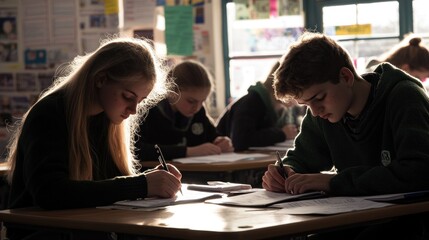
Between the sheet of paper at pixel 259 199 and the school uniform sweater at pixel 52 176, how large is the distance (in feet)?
0.87

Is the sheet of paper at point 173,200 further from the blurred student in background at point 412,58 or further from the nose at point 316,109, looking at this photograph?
the blurred student in background at point 412,58

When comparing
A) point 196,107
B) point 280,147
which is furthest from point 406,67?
point 196,107

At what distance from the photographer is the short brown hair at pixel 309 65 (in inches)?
103

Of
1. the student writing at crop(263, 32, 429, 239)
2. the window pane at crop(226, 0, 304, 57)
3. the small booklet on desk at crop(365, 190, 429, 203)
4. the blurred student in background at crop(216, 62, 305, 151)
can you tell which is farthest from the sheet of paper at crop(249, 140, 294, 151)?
the small booklet on desk at crop(365, 190, 429, 203)

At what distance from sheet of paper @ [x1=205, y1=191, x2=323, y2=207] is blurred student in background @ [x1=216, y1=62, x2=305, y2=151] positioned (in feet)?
7.98

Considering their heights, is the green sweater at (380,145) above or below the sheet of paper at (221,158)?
above

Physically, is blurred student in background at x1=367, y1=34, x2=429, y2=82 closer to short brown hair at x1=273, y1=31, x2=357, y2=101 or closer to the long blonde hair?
short brown hair at x1=273, y1=31, x2=357, y2=101

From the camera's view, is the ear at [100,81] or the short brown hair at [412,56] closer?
the ear at [100,81]

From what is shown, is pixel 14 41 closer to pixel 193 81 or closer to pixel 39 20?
pixel 39 20

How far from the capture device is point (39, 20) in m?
6.09

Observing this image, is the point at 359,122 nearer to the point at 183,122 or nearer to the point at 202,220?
the point at 202,220

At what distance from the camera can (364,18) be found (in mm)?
6617

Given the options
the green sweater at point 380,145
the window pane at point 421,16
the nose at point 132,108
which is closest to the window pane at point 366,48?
the window pane at point 421,16

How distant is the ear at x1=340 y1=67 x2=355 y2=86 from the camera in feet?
8.73
